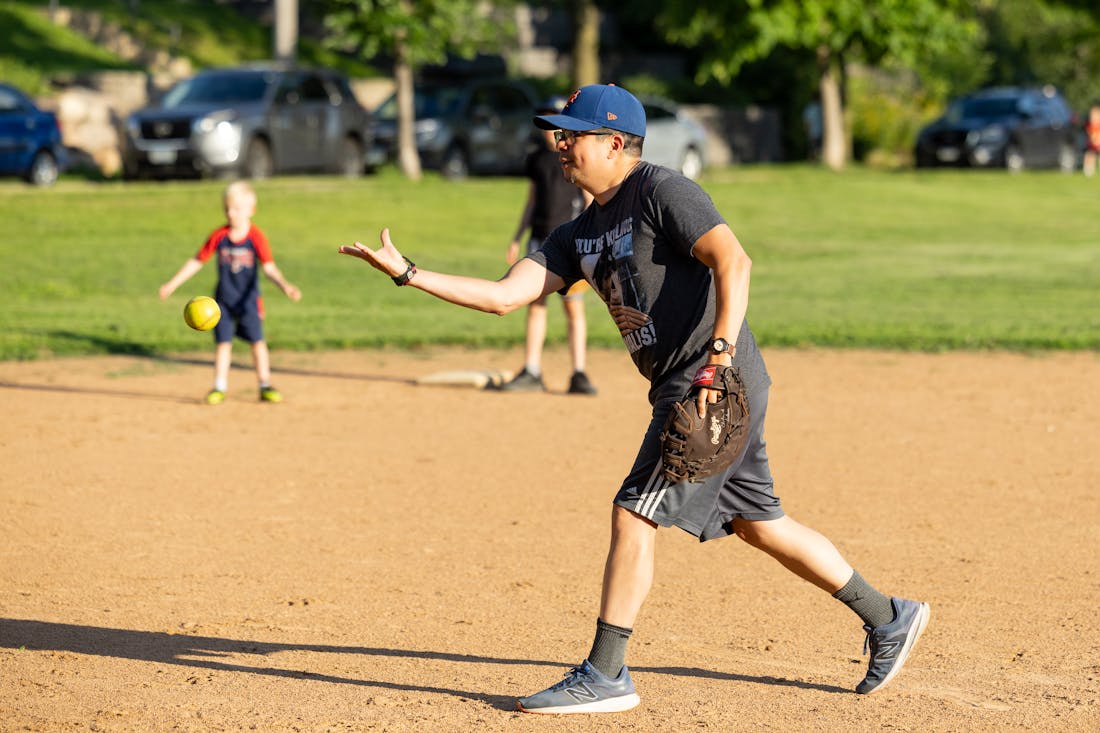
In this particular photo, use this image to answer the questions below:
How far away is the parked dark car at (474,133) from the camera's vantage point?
1208 inches

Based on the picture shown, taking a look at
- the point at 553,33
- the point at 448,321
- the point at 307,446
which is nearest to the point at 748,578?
the point at 307,446

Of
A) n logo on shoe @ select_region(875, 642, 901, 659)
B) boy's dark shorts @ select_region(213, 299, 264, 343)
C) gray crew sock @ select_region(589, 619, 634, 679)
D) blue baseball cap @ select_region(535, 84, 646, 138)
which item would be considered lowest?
boy's dark shorts @ select_region(213, 299, 264, 343)

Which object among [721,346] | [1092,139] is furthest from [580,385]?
[1092,139]

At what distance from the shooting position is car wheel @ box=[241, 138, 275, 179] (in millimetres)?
25844

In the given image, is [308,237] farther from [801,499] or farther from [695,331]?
[695,331]

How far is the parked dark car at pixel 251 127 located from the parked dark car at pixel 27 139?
47.2 inches

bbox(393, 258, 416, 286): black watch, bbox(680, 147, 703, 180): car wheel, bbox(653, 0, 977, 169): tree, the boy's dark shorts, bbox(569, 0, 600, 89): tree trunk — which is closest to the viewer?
bbox(393, 258, 416, 286): black watch

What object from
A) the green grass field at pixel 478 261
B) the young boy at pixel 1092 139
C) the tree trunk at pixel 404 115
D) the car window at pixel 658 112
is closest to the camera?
the green grass field at pixel 478 261

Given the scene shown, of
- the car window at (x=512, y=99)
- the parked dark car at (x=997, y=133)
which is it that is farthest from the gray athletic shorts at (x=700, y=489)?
the parked dark car at (x=997, y=133)

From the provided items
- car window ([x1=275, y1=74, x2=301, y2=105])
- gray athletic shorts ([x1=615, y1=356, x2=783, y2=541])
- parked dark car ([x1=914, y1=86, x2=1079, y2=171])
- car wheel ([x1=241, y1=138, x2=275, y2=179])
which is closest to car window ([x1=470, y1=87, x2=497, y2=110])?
car window ([x1=275, y1=74, x2=301, y2=105])

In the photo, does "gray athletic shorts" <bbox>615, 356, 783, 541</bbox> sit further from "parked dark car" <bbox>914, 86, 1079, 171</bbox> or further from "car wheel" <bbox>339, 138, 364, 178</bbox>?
"parked dark car" <bbox>914, 86, 1079, 171</bbox>

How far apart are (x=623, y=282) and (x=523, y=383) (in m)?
6.39

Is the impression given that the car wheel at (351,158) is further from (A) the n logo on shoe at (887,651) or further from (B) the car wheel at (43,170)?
(A) the n logo on shoe at (887,651)

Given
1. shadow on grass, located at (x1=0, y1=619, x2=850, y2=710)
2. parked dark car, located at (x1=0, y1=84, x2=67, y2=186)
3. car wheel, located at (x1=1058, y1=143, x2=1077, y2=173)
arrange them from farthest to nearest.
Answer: car wheel, located at (x1=1058, y1=143, x2=1077, y2=173) → parked dark car, located at (x1=0, y1=84, x2=67, y2=186) → shadow on grass, located at (x1=0, y1=619, x2=850, y2=710)
